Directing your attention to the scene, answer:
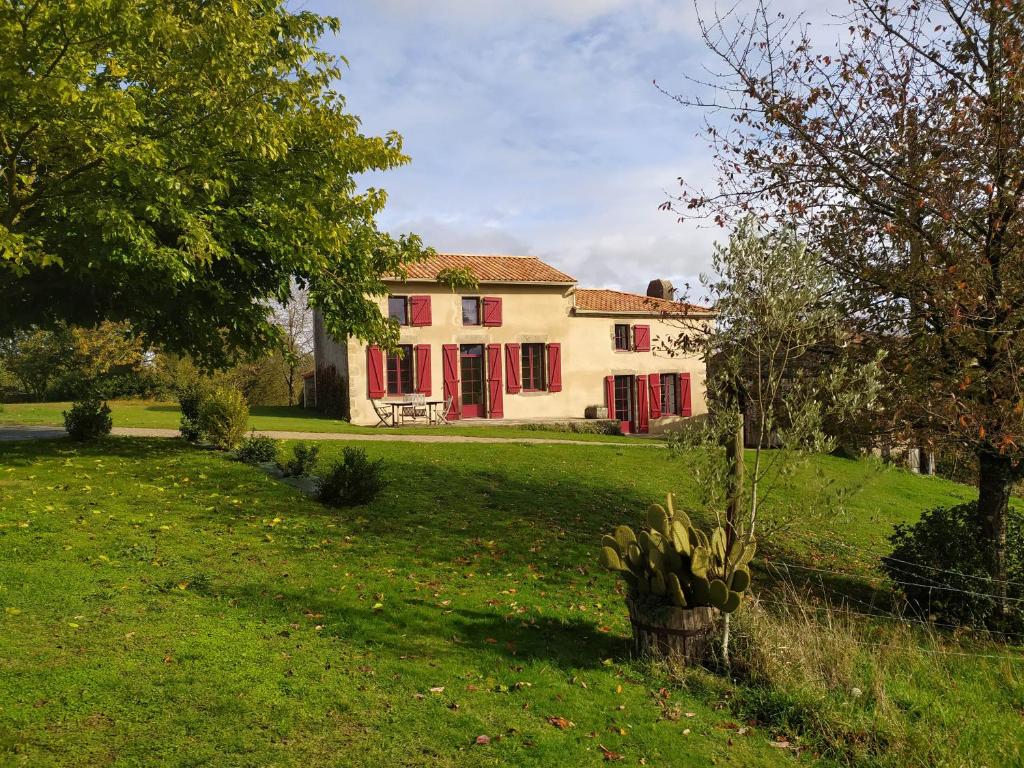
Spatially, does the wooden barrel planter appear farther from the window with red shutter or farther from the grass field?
the window with red shutter

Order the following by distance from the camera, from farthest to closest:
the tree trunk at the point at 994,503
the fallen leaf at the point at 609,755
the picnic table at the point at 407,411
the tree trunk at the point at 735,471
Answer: the picnic table at the point at 407,411
the tree trunk at the point at 994,503
the tree trunk at the point at 735,471
the fallen leaf at the point at 609,755

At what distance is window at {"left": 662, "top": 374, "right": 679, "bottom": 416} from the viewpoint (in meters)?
27.3

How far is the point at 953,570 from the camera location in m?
7.21

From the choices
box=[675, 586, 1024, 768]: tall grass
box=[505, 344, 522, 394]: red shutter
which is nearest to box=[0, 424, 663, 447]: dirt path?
box=[505, 344, 522, 394]: red shutter

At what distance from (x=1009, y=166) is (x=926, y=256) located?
A: 1104 millimetres

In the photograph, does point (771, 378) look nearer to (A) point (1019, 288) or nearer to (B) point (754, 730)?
(B) point (754, 730)

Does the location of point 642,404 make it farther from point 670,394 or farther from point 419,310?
point 419,310

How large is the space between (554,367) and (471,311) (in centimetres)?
375

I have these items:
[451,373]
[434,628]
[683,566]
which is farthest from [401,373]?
[683,566]

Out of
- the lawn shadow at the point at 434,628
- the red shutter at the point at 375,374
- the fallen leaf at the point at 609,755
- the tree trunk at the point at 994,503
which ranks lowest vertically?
the fallen leaf at the point at 609,755

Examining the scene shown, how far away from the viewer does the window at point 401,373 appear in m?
23.1

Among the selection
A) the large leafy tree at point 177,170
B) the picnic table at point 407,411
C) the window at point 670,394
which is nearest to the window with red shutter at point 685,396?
the window at point 670,394

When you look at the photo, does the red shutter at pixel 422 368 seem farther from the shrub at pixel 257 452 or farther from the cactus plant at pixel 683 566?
the cactus plant at pixel 683 566

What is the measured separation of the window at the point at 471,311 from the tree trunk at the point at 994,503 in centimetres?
1817
